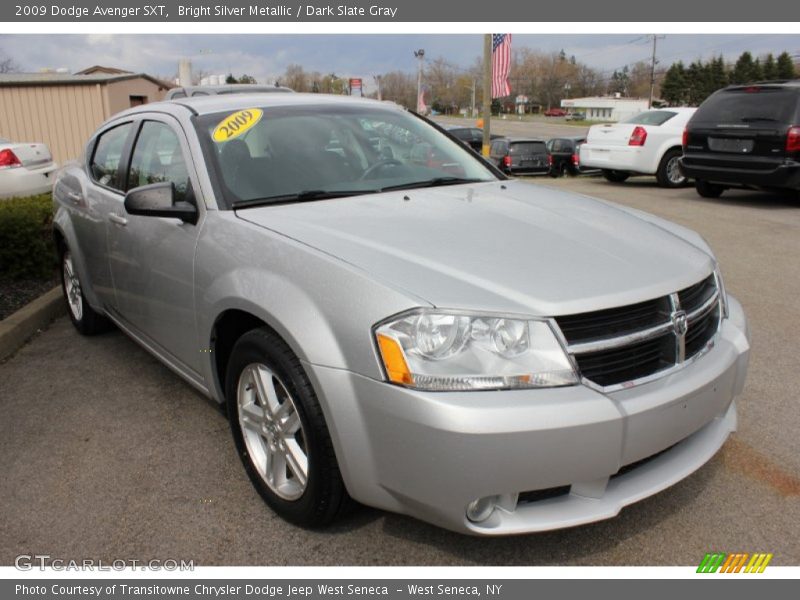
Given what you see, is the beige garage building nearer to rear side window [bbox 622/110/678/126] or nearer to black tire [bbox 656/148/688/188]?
rear side window [bbox 622/110/678/126]

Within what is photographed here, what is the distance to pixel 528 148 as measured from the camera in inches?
826

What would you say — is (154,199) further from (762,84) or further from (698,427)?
(762,84)

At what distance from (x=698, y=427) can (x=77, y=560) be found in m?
2.28

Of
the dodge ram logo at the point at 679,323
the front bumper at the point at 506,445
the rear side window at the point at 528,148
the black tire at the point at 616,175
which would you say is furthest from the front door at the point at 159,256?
the rear side window at the point at 528,148

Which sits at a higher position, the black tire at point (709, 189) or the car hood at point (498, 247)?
the car hood at point (498, 247)

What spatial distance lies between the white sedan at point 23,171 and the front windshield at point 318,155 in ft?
25.5

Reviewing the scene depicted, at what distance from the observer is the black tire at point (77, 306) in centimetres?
498

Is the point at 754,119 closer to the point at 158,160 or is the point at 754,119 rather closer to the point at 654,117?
the point at 654,117

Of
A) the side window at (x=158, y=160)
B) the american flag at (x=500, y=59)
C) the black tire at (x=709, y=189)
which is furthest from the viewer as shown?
the american flag at (x=500, y=59)

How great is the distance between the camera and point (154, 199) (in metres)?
3.07

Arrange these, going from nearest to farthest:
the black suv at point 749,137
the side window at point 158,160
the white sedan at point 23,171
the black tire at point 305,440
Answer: the black tire at point 305,440, the side window at point 158,160, the black suv at point 749,137, the white sedan at point 23,171

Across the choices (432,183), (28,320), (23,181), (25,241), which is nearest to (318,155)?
(432,183)

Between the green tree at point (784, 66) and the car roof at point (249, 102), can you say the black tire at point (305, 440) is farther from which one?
the green tree at point (784, 66)

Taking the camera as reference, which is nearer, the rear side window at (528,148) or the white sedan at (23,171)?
the white sedan at (23,171)
